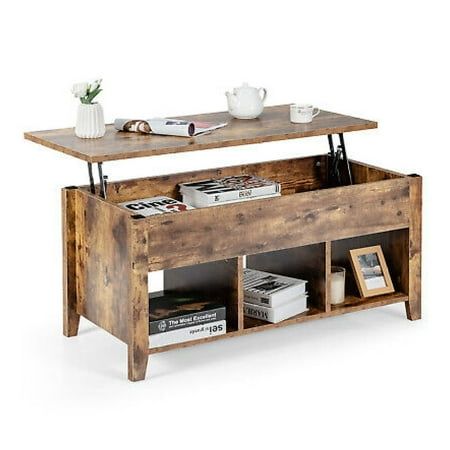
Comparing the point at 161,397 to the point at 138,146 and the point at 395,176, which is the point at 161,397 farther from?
the point at 395,176

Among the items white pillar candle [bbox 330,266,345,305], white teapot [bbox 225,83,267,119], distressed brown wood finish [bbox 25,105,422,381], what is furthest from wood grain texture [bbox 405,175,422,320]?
white teapot [bbox 225,83,267,119]

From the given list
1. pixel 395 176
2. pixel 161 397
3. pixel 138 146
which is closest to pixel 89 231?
pixel 138 146

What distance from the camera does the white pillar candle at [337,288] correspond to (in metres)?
5.70

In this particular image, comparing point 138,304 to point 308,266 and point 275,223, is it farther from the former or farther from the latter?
point 308,266

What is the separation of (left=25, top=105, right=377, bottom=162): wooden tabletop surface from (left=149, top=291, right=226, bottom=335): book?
60cm

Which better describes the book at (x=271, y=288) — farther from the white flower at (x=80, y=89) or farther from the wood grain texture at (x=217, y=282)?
the white flower at (x=80, y=89)

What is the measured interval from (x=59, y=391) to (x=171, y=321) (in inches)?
19.1

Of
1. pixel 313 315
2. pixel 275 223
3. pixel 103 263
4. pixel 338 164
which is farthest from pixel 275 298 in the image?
pixel 338 164

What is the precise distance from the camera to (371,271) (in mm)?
5789

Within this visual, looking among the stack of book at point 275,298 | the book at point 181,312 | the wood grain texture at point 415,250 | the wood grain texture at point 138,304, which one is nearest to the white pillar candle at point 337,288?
the stack of book at point 275,298

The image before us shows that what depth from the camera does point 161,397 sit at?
5008 mm

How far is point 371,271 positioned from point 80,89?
1.39 meters

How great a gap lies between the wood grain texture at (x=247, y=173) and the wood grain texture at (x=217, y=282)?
13.0 inches

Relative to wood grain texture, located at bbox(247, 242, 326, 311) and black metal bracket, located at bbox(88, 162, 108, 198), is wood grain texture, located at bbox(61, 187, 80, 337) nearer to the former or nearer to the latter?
black metal bracket, located at bbox(88, 162, 108, 198)
